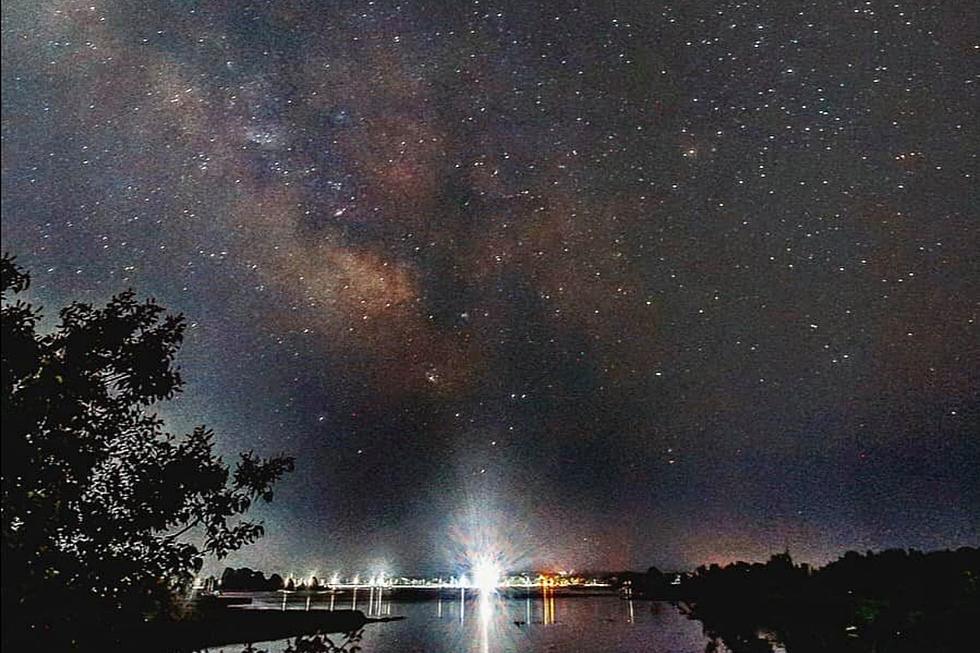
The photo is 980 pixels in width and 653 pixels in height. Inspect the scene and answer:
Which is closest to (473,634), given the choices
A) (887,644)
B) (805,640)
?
(805,640)

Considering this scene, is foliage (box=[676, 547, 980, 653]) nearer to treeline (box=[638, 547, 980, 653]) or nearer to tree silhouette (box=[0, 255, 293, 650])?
treeline (box=[638, 547, 980, 653])

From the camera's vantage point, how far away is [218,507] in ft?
25.3

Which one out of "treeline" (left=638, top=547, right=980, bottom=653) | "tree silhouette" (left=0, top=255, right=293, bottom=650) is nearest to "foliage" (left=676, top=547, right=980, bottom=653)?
"treeline" (left=638, top=547, right=980, bottom=653)

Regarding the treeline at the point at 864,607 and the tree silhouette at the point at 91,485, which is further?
the treeline at the point at 864,607

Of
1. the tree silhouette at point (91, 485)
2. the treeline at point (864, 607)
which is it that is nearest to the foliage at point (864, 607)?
the treeline at point (864, 607)

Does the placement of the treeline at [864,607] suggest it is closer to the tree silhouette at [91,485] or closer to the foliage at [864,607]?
the foliage at [864,607]

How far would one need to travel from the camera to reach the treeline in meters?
66.1

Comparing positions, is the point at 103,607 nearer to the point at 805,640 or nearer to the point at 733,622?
the point at 805,640

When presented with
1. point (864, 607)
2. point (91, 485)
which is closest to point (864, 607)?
point (864, 607)

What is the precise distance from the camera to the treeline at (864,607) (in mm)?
66125

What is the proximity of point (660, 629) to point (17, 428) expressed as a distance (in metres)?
153

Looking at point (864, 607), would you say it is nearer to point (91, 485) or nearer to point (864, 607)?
point (864, 607)

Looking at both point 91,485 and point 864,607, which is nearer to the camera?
point 91,485

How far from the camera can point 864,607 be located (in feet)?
290
